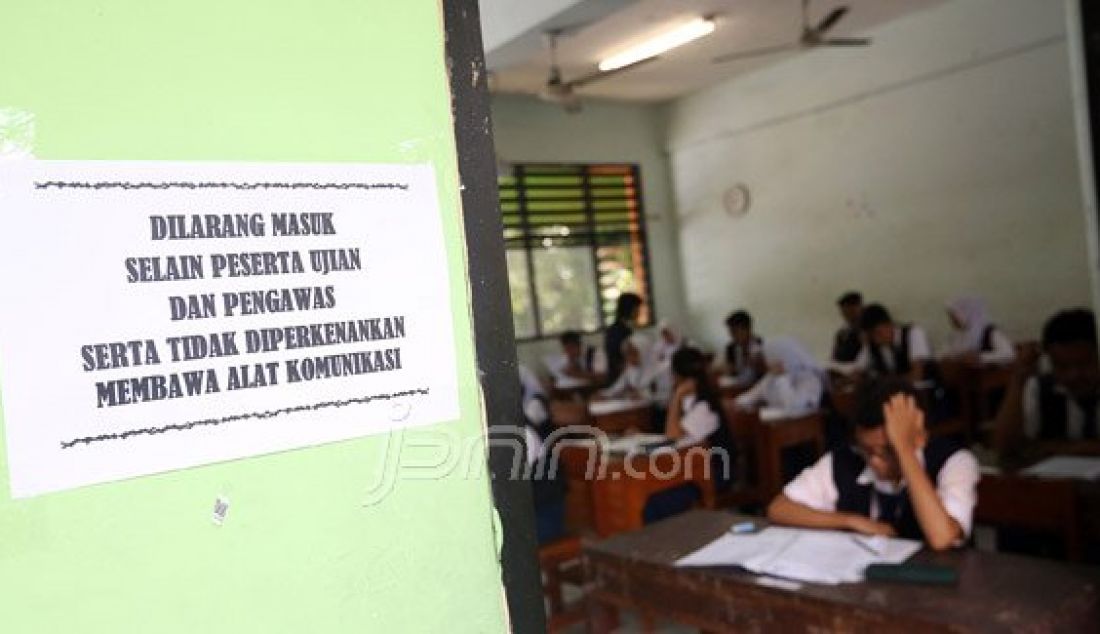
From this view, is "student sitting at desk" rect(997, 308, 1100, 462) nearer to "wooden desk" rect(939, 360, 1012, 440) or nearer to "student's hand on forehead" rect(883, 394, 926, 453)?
"student's hand on forehead" rect(883, 394, 926, 453)

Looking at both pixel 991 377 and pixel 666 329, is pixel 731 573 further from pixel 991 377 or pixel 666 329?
pixel 666 329

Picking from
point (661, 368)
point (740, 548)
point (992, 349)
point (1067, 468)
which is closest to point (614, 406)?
point (661, 368)

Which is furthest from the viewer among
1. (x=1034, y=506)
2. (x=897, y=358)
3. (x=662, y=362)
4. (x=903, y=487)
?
(x=662, y=362)

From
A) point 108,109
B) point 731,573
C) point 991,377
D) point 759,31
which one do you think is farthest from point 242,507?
point 759,31

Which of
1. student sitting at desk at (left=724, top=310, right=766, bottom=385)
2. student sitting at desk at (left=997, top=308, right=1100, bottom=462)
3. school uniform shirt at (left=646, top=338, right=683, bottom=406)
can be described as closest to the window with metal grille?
school uniform shirt at (left=646, top=338, right=683, bottom=406)

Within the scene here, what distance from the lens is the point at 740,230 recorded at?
28.4 ft

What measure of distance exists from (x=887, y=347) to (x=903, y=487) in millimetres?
3796

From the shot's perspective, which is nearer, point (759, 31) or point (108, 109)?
point (108, 109)

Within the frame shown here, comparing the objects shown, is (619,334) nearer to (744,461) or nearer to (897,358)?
(897,358)

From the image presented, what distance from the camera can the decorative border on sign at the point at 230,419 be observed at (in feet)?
2.48

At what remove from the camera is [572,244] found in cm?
848

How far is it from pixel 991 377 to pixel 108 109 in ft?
18.5

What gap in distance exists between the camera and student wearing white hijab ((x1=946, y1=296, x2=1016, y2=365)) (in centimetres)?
581

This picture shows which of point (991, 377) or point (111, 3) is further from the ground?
point (111, 3)
